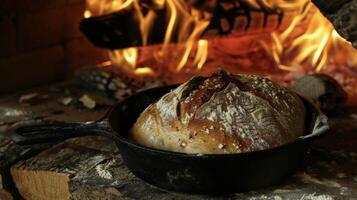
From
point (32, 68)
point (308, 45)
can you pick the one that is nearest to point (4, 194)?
point (32, 68)

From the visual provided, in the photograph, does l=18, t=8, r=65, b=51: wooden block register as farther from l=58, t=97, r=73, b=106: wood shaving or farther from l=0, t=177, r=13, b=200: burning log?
l=0, t=177, r=13, b=200: burning log

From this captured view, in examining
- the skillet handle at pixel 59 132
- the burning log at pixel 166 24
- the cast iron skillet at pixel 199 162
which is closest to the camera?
the cast iron skillet at pixel 199 162

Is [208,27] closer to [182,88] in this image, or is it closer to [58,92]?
[58,92]

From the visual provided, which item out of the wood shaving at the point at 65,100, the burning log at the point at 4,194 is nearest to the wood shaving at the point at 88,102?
the wood shaving at the point at 65,100

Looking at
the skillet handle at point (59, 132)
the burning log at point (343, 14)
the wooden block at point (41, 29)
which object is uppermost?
the burning log at point (343, 14)

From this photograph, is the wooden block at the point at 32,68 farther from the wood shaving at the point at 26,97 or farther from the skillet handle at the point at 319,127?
the skillet handle at the point at 319,127

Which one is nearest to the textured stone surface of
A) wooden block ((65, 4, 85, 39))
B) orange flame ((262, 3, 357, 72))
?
orange flame ((262, 3, 357, 72))

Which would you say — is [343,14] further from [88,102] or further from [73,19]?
[73,19]
